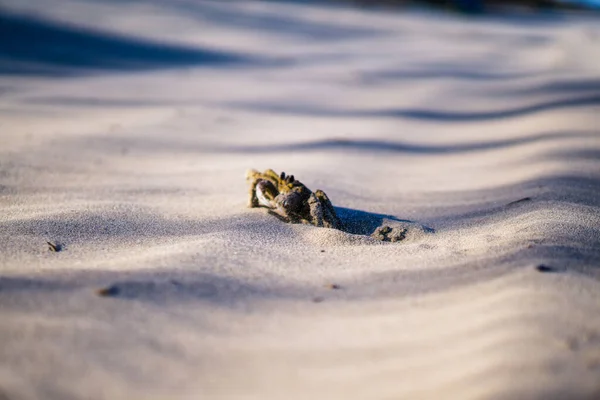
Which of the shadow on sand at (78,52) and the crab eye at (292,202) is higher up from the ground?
the shadow on sand at (78,52)

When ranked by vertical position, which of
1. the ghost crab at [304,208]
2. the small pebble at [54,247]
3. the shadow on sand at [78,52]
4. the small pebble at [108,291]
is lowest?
the small pebble at [54,247]

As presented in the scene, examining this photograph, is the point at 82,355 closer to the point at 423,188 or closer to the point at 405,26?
the point at 423,188

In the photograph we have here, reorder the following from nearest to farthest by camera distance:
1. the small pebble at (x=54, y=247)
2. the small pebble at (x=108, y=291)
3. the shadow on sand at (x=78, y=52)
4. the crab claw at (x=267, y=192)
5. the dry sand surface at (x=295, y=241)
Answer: the dry sand surface at (x=295, y=241)
the small pebble at (x=108, y=291)
the small pebble at (x=54, y=247)
the crab claw at (x=267, y=192)
the shadow on sand at (x=78, y=52)

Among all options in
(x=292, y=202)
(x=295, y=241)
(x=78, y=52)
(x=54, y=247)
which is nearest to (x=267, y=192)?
(x=292, y=202)

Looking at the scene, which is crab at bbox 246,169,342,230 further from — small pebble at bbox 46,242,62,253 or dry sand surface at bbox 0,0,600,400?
small pebble at bbox 46,242,62,253

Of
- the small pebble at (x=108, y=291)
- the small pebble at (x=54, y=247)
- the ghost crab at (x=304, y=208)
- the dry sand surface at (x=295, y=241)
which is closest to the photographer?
the dry sand surface at (x=295, y=241)

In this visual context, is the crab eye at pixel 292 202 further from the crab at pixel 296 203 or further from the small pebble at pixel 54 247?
the small pebble at pixel 54 247

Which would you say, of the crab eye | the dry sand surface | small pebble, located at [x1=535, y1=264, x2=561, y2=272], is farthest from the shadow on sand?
small pebble, located at [x1=535, y1=264, x2=561, y2=272]

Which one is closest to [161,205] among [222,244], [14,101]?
[222,244]

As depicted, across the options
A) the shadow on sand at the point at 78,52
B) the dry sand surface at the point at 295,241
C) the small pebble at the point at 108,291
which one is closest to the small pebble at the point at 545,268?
the dry sand surface at the point at 295,241
